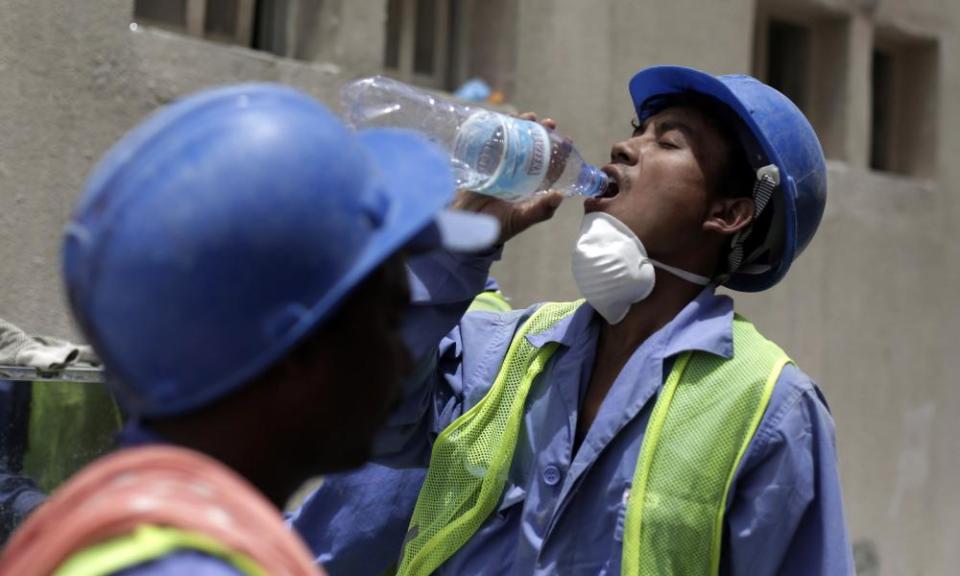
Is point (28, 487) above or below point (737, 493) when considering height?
below

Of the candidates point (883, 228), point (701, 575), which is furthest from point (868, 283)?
point (701, 575)

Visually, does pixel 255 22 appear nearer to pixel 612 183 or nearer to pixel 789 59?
pixel 612 183

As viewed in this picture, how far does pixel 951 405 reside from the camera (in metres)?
7.12

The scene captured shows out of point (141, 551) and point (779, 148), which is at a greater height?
point (779, 148)

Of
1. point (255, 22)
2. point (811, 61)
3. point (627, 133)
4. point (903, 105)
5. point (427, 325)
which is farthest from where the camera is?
point (903, 105)

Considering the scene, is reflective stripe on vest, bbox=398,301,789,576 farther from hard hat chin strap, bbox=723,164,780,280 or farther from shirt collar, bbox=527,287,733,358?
hard hat chin strap, bbox=723,164,780,280

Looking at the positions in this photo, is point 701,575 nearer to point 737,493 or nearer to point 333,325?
point 737,493

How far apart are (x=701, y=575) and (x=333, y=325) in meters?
1.15

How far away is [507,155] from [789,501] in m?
0.99

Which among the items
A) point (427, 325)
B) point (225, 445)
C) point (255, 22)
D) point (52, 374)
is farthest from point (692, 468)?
point (255, 22)

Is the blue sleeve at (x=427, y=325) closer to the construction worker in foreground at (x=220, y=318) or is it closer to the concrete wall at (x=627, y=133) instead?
the construction worker in foreground at (x=220, y=318)

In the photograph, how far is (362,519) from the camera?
2787mm

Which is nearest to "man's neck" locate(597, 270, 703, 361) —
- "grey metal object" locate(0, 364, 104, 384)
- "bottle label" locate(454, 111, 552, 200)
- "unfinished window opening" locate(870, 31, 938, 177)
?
"bottle label" locate(454, 111, 552, 200)

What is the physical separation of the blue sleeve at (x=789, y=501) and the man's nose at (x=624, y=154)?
611mm
